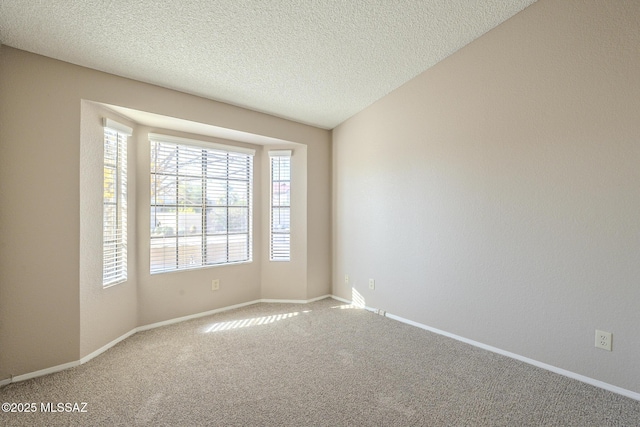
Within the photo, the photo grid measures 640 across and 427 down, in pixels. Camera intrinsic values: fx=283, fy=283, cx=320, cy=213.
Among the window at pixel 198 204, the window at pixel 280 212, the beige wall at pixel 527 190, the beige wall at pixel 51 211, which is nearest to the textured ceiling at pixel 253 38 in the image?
the beige wall at pixel 51 211

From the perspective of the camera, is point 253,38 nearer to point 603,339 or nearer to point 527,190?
point 527,190

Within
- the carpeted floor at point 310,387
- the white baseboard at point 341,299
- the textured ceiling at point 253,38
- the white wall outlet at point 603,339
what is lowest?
the carpeted floor at point 310,387

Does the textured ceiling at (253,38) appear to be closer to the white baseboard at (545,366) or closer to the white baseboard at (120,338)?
the white baseboard at (120,338)

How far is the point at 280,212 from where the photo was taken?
3982 millimetres

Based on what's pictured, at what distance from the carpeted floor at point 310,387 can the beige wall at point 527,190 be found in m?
0.37

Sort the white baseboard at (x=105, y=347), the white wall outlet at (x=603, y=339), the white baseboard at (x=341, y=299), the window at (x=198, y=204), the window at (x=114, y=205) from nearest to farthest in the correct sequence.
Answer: the white wall outlet at (x=603, y=339)
the white baseboard at (x=105, y=347)
the window at (x=114, y=205)
the window at (x=198, y=204)
the white baseboard at (x=341, y=299)

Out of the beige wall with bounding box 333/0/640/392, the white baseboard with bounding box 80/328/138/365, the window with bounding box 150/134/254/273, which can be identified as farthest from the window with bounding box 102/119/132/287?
the beige wall with bounding box 333/0/640/392

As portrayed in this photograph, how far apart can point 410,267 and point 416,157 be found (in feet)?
4.05

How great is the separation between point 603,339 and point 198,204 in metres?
3.90

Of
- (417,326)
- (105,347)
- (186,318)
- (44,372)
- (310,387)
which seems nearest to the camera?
(310,387)

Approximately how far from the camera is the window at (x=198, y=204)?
10.4 feet

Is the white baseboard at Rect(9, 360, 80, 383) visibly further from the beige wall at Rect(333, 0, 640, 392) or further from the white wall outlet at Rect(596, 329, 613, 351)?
the white wall outlet at Rect(596, 329, 613, 351)

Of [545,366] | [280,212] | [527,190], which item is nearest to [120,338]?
[280,212]

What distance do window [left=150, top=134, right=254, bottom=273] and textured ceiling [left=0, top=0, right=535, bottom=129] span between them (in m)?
0.76
